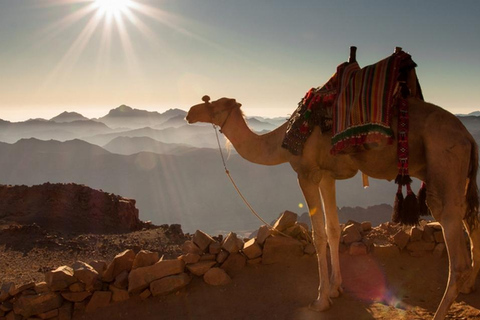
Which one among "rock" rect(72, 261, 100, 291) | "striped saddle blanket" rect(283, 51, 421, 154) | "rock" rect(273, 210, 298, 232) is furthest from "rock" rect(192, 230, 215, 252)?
"striped saddle blanket" rect(283, 51, 421, 154)

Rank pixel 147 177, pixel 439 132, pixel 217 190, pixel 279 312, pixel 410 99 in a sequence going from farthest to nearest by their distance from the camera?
pixel 147 177 < pixel 217 190 < pixel 279 312 < pixel 410 99 < pixel 439 132

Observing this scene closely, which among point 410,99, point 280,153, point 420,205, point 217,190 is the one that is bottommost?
point 217,190

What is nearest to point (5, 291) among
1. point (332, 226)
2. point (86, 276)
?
point (86, 276)

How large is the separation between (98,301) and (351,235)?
168 inches

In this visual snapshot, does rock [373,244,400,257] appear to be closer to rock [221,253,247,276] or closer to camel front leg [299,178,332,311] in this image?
camel front leg [299,178,332,311]

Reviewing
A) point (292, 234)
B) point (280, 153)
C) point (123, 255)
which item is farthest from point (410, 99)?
point (123, 255)

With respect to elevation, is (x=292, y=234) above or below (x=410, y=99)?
below

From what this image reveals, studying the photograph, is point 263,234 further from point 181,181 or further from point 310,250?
point 181,181

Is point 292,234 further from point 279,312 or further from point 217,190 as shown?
point 217,190

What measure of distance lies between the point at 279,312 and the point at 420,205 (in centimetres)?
229

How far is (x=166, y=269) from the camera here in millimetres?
6082

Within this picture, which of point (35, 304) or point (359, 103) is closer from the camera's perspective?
point (359, 103)

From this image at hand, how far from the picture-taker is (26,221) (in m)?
16.1

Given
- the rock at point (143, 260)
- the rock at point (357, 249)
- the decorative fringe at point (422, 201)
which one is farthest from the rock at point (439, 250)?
the rock at point (143, 260)
